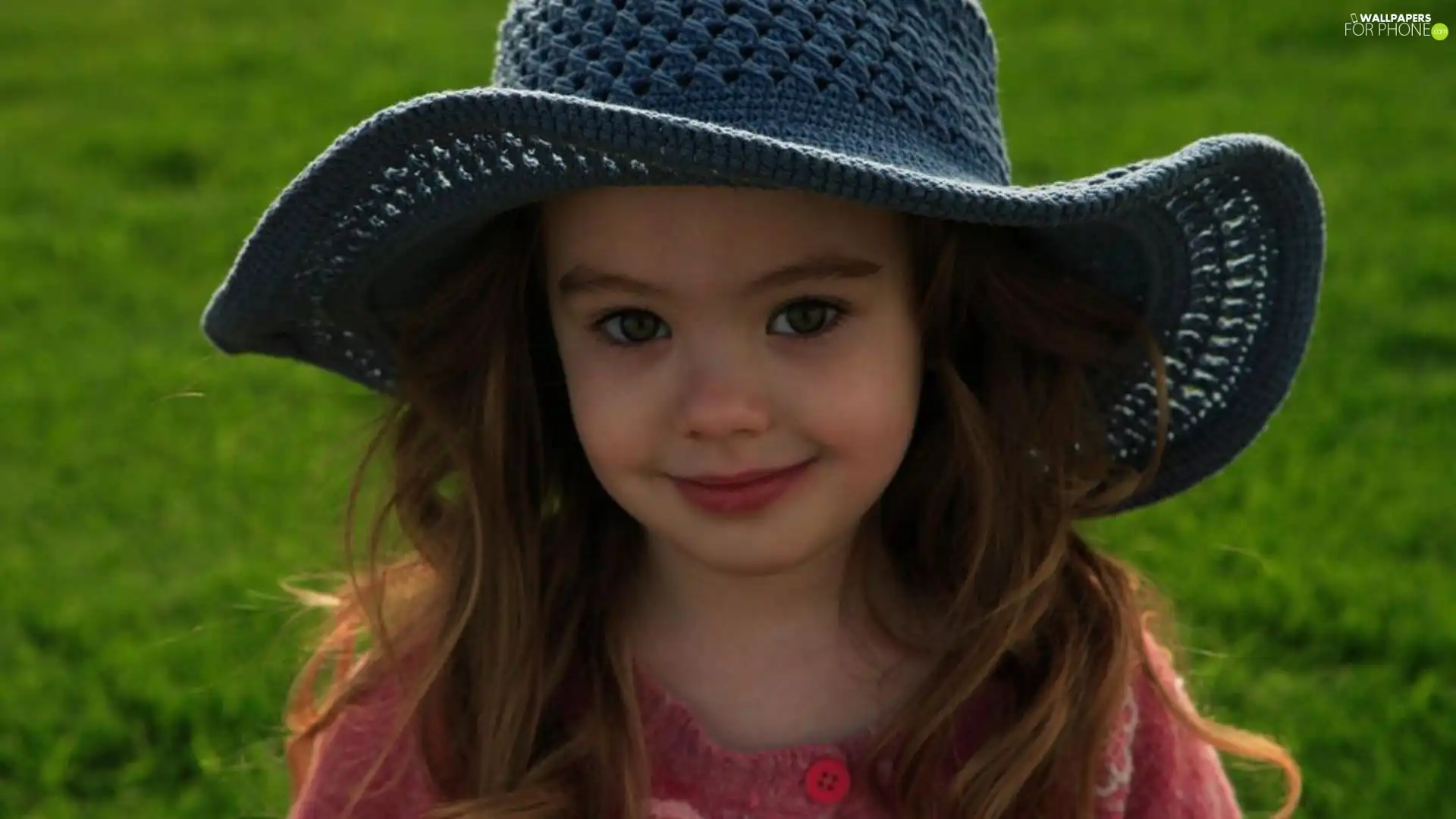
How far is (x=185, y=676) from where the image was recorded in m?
2.94

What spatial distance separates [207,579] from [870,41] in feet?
6.51

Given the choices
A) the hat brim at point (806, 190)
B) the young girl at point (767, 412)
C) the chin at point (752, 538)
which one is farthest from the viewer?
the chin at point (752, 538)

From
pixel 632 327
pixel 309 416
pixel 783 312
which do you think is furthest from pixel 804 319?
pixel 309 416

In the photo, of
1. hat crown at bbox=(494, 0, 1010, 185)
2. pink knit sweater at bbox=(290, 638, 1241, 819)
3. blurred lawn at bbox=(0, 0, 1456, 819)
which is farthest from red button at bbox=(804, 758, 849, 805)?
blurred lawn at bbox=(0, 0, 1456, 819)

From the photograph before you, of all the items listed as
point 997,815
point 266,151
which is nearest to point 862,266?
point 997,815

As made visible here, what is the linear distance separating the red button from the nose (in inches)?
14.5

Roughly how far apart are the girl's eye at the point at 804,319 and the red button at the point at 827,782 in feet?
1.42

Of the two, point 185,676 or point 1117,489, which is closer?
point 1117,489

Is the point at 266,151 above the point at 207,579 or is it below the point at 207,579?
above

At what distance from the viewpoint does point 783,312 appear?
1.68 metres

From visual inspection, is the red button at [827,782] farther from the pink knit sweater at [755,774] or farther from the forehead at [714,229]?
the forehead at [714,229]

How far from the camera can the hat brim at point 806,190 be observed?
4.89ft

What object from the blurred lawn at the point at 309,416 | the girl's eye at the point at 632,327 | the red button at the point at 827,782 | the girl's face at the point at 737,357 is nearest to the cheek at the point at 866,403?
the girl's face at the point at 737,357

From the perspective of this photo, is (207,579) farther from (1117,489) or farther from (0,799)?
(1117,489)
